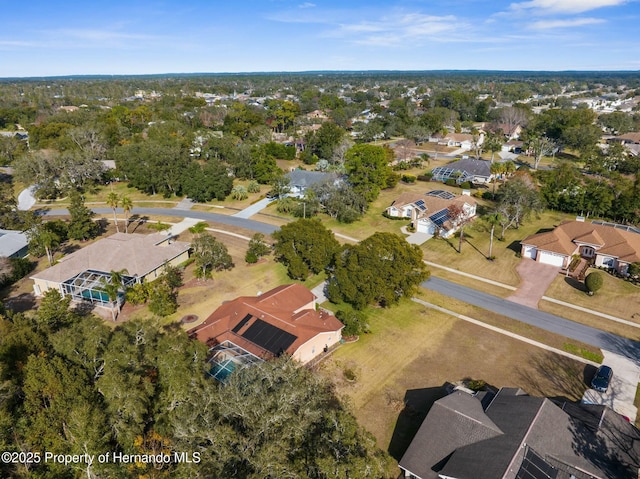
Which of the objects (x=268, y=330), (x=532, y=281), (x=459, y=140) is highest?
(x=459, y=140)

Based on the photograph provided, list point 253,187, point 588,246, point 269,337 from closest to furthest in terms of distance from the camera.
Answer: point 269,337 < point 588,246 < point 253,187

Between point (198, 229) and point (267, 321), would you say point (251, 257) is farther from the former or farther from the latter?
point (267, 321)

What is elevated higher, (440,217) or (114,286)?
(114,286)

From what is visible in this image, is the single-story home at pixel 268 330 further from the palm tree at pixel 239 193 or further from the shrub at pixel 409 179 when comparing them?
the shrub at pixel 409 179

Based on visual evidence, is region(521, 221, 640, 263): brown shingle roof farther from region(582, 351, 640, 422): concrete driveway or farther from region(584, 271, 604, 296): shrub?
region(582, 351, 640, 422): concrete driveway

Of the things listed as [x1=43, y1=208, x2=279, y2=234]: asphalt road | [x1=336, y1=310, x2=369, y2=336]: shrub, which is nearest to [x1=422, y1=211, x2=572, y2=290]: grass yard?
[x1=336, y1=310, x2=369, y2=336]: shrub

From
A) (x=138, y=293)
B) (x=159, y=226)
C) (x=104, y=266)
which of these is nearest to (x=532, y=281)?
(x=138, y=293)
